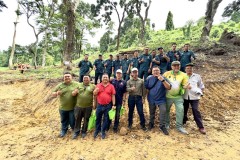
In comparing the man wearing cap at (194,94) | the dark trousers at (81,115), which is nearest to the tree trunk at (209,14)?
the man wearing cap at (194,94)

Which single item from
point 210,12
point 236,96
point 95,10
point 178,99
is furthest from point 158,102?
point 95,10

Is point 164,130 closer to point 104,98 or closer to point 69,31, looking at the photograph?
point 104,98

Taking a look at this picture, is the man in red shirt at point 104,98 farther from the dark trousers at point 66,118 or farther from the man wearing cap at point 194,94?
the man wearing cap at point 194,94

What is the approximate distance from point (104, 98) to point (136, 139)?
130 cm

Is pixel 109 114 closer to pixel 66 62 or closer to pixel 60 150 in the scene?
pixel 60 150

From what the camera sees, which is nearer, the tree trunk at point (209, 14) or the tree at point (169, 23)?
the tree trunk at point (209, 14)

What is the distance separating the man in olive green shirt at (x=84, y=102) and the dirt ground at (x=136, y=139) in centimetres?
38

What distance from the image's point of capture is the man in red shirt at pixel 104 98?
5426mm

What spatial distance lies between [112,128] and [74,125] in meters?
1.06

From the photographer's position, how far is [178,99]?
5.51 meters

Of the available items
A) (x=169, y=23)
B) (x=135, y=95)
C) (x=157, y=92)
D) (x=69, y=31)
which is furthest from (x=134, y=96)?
(x=169, y=23)

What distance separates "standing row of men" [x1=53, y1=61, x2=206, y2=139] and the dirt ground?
311 millimetres

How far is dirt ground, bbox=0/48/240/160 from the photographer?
4.88 metres

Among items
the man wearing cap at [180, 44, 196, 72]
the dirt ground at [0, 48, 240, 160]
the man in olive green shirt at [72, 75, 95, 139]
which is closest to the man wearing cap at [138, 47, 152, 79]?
the man wearing cap at [180, 44, 196, 72]
